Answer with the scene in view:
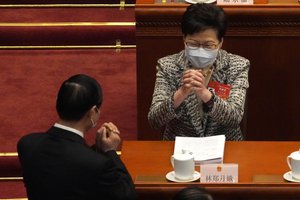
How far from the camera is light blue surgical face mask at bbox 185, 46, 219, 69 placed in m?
1.95

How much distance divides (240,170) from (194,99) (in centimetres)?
32

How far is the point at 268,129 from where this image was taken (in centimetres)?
244

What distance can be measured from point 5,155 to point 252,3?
0.82m

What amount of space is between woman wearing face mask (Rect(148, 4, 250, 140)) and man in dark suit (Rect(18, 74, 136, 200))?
0.33 metres

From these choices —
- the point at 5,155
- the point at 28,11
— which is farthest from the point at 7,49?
the point at 5,155

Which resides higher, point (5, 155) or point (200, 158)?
point (200, 158)

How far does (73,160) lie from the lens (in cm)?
154

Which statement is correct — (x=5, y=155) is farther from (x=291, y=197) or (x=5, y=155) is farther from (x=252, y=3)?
(x=291, y=197)

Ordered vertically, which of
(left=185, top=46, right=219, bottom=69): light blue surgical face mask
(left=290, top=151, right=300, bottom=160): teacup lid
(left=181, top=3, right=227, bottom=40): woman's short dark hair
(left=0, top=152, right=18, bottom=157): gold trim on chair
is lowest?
(left=0, top=152, right=18, bottom=157): gold trim on chair

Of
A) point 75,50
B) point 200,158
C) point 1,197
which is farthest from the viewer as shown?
point 75,50

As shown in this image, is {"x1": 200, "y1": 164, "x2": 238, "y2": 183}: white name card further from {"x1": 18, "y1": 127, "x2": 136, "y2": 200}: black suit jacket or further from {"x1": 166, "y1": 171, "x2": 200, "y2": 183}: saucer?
{"x1": 18, "y1": 127, "x2": 136, "y2": 200}: black suit jacket

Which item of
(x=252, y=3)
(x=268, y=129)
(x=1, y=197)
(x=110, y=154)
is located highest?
(x=252, y=3)

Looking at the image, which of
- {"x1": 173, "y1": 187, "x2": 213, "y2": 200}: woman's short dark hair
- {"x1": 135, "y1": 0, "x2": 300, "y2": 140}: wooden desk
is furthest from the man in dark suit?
{"x1": 135, "y1": 0, "x2": 300, "y2": 140}: wooden desk

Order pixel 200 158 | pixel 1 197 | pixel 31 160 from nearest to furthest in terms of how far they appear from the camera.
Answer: pixel 31 160
pixel 200 158
pixel 1 197
